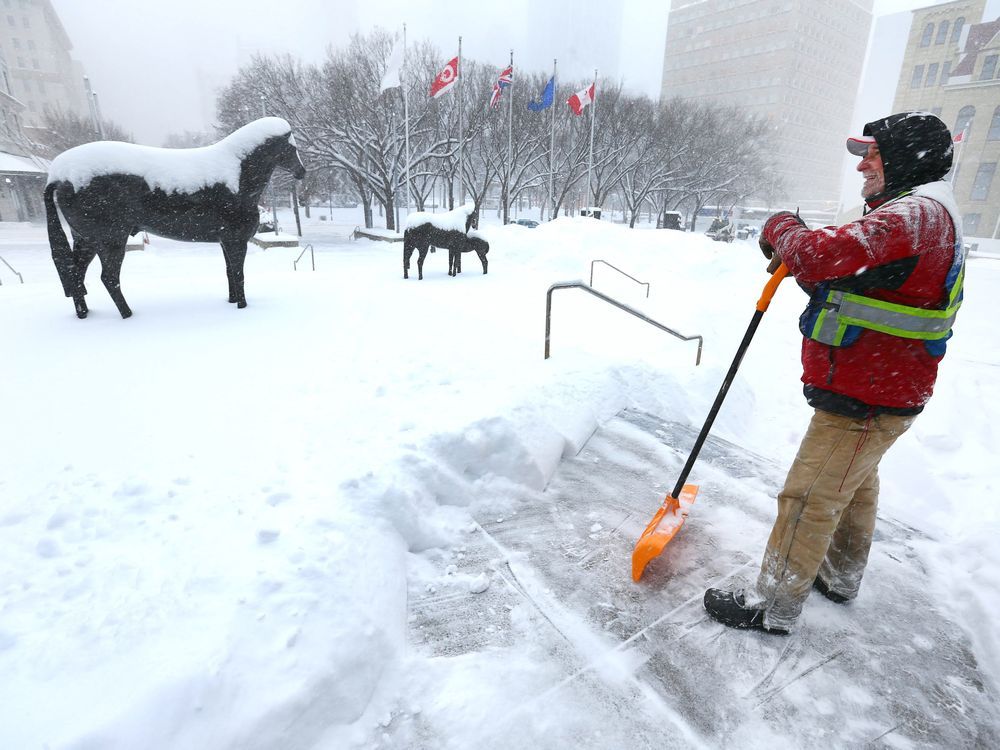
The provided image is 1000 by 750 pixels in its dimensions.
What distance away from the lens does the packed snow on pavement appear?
72.6 inches

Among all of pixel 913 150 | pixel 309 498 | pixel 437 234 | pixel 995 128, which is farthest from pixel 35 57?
pixel 995 128

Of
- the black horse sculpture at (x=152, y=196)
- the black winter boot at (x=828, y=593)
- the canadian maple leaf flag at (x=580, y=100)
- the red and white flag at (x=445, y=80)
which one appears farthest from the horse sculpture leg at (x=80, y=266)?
the canadian maple leaf flag at (x=580, y=100)

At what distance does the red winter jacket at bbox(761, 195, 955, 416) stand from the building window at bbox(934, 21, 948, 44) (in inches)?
2812

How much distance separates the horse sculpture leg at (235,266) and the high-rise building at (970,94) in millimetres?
54258

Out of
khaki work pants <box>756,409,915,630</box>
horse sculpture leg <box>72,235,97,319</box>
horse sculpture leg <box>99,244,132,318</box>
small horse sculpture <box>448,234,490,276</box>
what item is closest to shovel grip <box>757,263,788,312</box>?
khaki work pants <box>756,409,915,630</box>

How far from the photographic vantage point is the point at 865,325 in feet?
6.68

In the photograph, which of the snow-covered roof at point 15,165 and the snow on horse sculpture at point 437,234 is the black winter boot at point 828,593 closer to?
the snow on horse sculpture at point 437,234

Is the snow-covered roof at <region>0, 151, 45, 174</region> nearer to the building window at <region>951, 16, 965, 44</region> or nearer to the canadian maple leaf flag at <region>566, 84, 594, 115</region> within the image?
the canadian maple leaf flag at <region>566, 84, 594, 115</region>

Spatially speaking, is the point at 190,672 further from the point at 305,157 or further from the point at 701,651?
the point at 305,157

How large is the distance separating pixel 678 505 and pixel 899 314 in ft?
5.38

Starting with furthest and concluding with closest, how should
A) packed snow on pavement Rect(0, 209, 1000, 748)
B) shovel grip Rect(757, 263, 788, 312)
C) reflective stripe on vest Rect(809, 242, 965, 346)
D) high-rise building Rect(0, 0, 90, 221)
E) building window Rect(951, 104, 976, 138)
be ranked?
high-rise building Rect(0, 0, 90, 221) < building window Rect(951, 104, 976, 138) < shovel grip Rect(757, 263, 788, 312) < reflective stripe on vest Rect(809, 242, 965, 346) < packed snow on pavement Rect(0, 209, 1000, 748)

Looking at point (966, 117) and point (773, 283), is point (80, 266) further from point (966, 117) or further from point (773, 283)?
point (966, 117)

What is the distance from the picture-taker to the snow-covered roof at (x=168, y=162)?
5.05 metres

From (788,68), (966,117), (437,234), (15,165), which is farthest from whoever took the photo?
(788,68)
